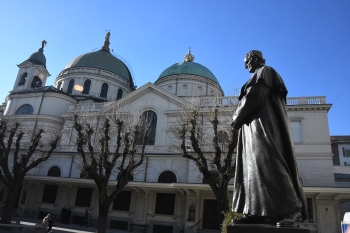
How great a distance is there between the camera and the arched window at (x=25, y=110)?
33.9 metres

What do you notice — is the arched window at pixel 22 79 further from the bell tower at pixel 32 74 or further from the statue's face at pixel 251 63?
the statue's face at pixel 251 63

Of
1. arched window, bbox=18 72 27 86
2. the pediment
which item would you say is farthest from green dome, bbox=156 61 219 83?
arched window, bbox=18 72 27 86

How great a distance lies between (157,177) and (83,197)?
7.27 meters

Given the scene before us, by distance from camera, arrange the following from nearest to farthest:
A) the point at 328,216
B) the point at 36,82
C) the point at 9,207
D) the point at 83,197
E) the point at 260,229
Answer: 1. the point at 260,229
2. the point at 9,207
3. the point at 328,216
4. the point at 83,197
5. the point at 36,82

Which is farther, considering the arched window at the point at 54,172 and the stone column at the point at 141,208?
the arched window at the point at 54,172

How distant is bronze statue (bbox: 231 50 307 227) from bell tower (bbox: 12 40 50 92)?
1540 inches

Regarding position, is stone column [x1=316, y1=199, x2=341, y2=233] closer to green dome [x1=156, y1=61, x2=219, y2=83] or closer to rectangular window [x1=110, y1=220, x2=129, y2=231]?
rectangular window [x1=110, y1=220, x2=129, y2=231]

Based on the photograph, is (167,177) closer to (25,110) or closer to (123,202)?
(123,202)

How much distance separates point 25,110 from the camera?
3425 cm

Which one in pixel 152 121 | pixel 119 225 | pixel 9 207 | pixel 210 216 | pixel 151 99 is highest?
pixel 151 99

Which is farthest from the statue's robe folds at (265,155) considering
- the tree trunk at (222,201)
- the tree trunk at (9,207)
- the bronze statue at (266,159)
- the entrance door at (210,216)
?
the tree trunk at (9,207)

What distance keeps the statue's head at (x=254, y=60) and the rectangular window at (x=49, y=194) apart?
→ 27.0 m

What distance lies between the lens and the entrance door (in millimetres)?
21498

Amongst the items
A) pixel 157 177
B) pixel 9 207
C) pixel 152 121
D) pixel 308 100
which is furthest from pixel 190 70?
pixel 9 207
